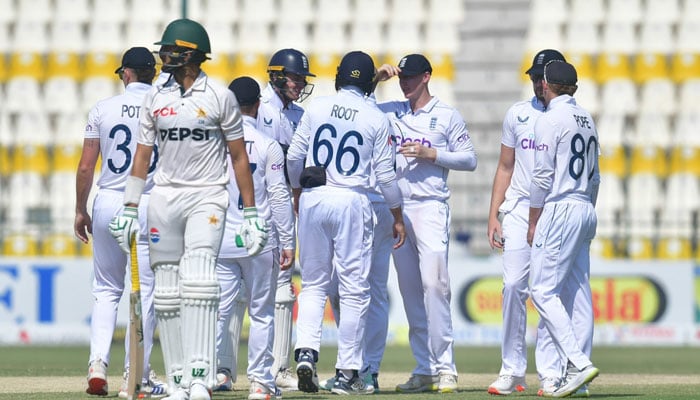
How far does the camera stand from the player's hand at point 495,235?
1021 cm

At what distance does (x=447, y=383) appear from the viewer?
9.98 meters

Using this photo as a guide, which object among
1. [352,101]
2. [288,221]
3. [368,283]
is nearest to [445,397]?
[368,283]

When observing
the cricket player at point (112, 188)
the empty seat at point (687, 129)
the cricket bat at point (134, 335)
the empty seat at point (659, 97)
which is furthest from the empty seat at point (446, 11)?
the cricket bat at point (134, 335)

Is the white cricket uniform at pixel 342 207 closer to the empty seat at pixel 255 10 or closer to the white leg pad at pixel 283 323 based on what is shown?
the white leg pad at pixel 283 323

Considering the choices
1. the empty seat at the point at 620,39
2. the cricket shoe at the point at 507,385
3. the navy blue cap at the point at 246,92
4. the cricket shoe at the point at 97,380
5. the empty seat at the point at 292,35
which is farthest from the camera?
the empty seat at the point at 292,35

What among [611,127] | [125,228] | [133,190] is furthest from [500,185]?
[611,127]

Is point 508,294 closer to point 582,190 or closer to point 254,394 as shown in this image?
point 582,190

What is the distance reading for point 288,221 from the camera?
920 cm

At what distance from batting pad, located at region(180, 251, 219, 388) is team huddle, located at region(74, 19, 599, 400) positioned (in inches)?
1.2

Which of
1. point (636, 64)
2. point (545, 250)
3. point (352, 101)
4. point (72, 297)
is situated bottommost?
point (72, 297)

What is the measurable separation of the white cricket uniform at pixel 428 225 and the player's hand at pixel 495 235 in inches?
14.3

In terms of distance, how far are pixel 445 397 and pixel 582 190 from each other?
1760 millimetres

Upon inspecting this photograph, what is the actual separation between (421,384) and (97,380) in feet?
8.54

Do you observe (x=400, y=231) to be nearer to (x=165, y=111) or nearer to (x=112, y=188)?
(x=112, y=188)
